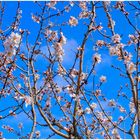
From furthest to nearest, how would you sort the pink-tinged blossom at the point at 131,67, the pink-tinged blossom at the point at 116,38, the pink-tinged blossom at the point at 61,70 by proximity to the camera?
1. the pink-tinged blossom at the point at 116,38
2. the pink-tinged blossom at the point at 61,70
3. the pink-tinged blossom at the point at 131,67

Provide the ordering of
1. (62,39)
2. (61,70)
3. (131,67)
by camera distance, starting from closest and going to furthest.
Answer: (62,39) < (131,67) < (61,70)

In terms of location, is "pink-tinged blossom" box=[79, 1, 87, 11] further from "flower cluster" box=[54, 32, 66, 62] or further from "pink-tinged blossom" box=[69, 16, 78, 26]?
"flower cluster" box=[54, 32, 66, 62]

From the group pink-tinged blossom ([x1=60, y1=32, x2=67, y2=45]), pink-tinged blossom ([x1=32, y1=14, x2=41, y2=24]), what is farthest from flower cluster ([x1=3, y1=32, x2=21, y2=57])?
pink-tinged blossom ([x1=32, y1=14, x2=41, y2=24])

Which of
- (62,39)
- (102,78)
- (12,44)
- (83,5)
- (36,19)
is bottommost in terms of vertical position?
(12,44)

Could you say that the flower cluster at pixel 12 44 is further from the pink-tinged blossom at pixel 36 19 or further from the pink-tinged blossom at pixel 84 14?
the pink-tinged blossom at pixel 84 14

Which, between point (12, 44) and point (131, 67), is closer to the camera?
point (12, 44)

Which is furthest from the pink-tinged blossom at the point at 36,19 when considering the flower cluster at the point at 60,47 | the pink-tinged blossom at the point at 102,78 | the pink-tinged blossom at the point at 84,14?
the pink-tinged blossom at the point at 102,78

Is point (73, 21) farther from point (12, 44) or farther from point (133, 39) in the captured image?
point (12, 44)

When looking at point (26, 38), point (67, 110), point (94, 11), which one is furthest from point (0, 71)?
point (94, 11)

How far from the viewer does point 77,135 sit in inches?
203

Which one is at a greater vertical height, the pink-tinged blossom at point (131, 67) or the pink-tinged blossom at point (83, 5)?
the pink-tinged blossom at point (83, 5)

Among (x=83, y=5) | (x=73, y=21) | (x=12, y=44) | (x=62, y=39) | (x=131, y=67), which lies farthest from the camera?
(x=73, y=21)

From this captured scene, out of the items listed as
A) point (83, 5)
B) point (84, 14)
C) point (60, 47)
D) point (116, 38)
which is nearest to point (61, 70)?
point (60, 47)

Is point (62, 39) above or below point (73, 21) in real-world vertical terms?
below
